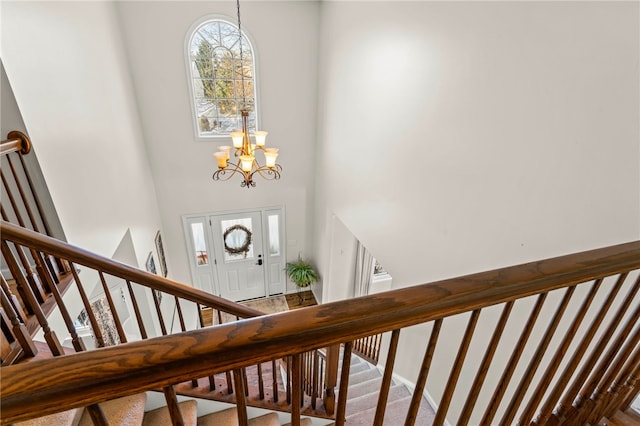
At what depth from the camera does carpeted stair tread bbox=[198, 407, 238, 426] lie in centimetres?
180

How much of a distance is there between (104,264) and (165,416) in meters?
0.93

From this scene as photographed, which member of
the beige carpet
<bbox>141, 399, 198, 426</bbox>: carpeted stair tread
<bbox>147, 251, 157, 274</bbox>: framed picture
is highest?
<bbox>141, 399, 198, 426</bbox>: carpeted stair tread

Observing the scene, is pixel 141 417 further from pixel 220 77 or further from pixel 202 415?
pixel 220 77

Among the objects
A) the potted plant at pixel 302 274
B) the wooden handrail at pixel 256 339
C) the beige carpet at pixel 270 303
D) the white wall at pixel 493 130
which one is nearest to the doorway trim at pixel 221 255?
the beige carpet at pixel 270 303

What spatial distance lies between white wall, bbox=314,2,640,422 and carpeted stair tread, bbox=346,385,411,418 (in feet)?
0.76

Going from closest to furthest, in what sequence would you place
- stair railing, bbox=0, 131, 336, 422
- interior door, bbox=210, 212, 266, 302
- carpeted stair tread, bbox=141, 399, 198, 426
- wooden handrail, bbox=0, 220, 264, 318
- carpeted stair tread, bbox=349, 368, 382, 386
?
1. wooden handrail, bbox=0, 220, 264, 318
2. stair railing, bbox=0, 131, 336, 422
3. carpeted stair tread, bbox=141, 399, 198, 426
4. carpeted stair tread, bbox=349, 368, 382, 386
5. interior door, bbox=210, 212, 266, 302

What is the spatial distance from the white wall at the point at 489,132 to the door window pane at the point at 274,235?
92.5 inches

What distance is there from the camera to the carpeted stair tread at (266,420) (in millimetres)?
1887

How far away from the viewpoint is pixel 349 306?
1.91ft

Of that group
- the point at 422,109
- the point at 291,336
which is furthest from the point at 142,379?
the point at 422,109

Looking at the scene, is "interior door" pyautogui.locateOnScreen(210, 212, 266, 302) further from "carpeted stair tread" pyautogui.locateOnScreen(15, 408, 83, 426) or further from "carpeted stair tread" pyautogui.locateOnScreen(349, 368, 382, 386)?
"carpeted stair tread" pyautogui.locateOnScreen(15, 408, 83, 426)

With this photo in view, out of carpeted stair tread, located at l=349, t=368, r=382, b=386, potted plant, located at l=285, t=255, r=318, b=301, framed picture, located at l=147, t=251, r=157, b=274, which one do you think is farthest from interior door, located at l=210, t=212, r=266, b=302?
carpeted stair tread, located at l=349, t=368, r=382, b=386

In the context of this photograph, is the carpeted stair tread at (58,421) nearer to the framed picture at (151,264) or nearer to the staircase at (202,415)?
the staircase at (202,415)

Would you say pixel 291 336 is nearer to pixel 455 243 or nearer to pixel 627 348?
pixel 627 348
